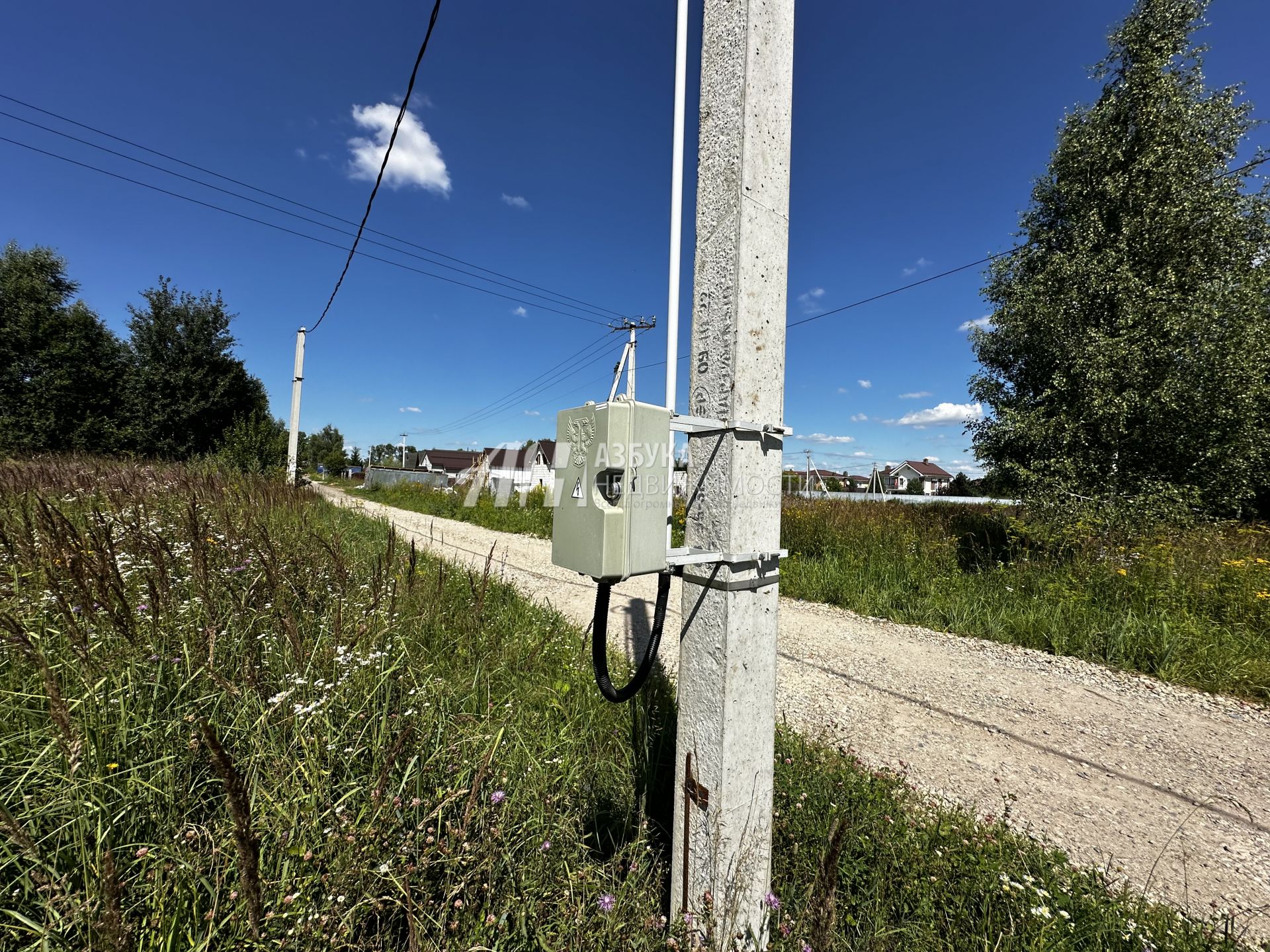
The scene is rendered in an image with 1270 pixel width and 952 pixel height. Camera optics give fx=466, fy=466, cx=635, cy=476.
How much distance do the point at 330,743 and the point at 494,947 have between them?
2.65ft

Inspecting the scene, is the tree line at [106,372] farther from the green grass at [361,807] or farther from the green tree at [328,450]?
the green tree at [328,450]

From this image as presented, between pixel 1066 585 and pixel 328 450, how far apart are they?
8346 centimetres

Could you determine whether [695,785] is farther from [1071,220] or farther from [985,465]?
[1071,220]

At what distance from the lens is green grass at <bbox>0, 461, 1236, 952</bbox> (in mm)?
1072

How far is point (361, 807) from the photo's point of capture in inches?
54.7

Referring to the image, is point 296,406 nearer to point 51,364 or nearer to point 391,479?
point 51,364

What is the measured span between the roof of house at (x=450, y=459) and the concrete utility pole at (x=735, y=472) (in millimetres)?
63941

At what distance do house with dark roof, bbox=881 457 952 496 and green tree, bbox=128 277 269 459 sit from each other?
59264 mm

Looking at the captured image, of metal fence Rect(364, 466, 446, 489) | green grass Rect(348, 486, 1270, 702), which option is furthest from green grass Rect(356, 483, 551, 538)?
green grass Rect(348, 486, 1270, 702)

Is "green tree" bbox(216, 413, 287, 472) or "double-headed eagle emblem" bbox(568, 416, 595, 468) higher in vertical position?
"green tree" bbox(216, 413, 287, 472)

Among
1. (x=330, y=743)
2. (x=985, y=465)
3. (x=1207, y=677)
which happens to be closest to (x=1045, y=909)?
(x=330, y=743)

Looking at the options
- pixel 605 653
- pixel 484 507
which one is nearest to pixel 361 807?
pixel 605 653

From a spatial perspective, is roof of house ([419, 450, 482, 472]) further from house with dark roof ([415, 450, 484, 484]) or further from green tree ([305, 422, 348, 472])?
green tree ([305, 422, 348, 472])

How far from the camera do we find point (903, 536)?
20.9 ft
